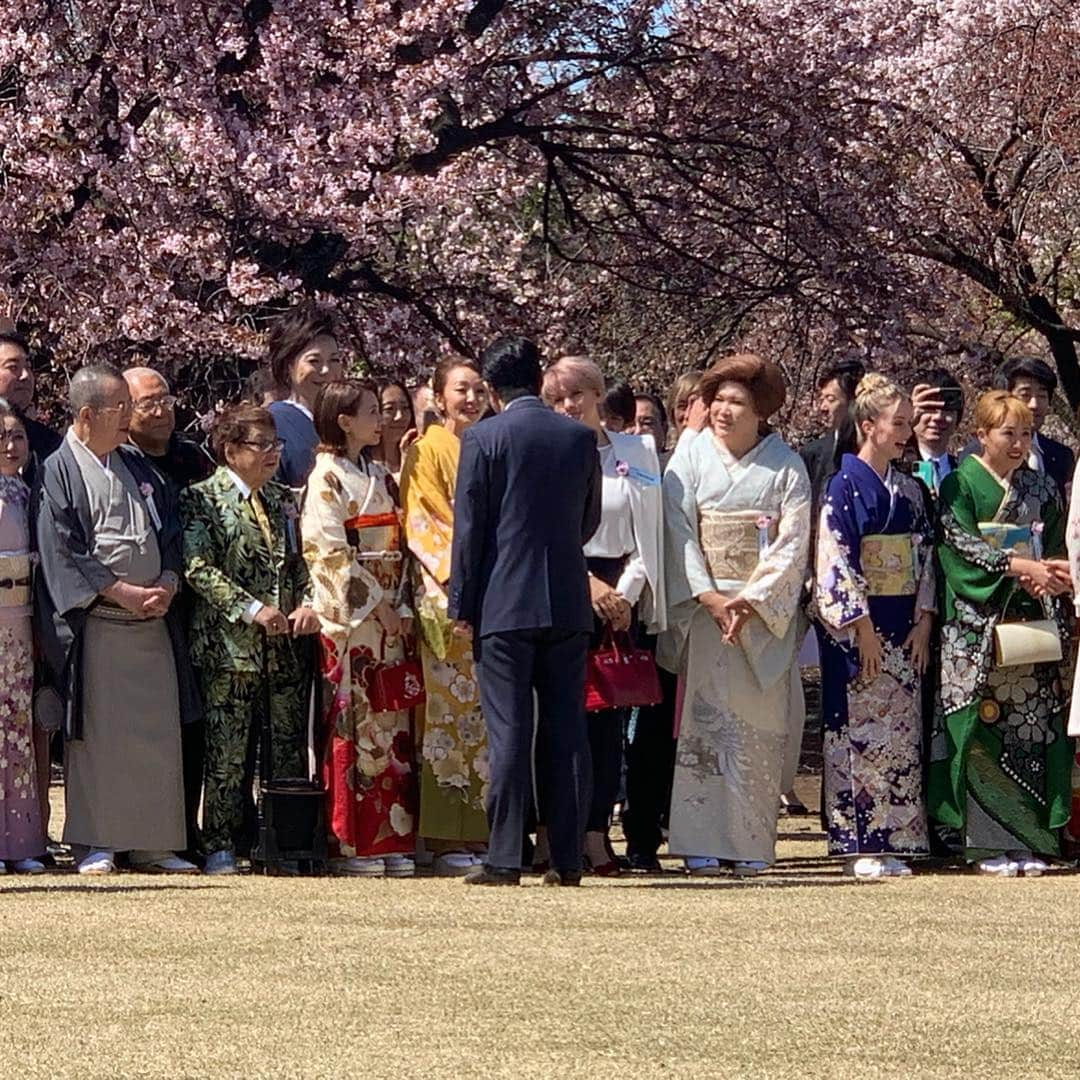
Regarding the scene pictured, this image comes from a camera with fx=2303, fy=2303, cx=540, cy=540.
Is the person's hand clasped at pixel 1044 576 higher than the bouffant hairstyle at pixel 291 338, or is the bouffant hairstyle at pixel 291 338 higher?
the bouffant hairstyle at pixel 291 338

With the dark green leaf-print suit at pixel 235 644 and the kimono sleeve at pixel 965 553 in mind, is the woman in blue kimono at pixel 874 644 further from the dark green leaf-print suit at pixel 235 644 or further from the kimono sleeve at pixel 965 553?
the dark green leaf-print suit at pixel 235 644

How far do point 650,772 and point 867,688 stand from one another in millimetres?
973

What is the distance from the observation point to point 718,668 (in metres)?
8.65

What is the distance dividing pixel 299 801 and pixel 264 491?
1.23 m

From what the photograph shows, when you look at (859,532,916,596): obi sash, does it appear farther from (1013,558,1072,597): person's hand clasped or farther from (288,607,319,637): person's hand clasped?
(288,607,319,637): person's hand clasped

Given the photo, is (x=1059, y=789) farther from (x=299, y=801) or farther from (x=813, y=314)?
(x=813, y=314)

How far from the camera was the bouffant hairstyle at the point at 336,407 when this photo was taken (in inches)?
338

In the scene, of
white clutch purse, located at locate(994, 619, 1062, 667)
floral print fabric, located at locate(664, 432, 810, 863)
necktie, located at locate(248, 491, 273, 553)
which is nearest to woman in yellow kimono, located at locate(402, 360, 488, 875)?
necktie, located at locate(248, 491, 273, 553)

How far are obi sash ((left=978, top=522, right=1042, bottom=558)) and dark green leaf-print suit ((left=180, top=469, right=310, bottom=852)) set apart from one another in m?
2.64

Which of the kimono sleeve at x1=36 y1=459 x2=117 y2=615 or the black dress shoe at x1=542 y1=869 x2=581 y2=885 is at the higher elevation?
the kimono sleeve at x1=36 y1=459 x2=117 y2=615

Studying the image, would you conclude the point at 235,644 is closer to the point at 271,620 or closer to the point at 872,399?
the point at 271,620

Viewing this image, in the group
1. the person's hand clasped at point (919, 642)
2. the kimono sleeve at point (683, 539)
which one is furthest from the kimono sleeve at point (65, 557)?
the person's hand clasped at point (919, 642)

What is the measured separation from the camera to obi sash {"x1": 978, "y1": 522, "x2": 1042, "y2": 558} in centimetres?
894

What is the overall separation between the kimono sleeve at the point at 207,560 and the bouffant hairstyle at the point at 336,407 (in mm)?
501
